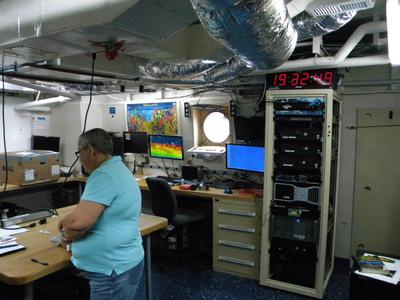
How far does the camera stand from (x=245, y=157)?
3.50 meters

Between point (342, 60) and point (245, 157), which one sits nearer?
point (342, 60)

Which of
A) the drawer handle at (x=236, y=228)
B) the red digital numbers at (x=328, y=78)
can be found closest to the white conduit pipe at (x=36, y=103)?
the drawer handle at (x=236, y=228)

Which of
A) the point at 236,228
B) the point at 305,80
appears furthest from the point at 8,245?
the point at 305,80

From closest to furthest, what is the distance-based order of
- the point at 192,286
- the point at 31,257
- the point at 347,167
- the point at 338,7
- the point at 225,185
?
the point at 338,7
the point at 31,257
the point at 192,286
the point at 347,167
the point at 225,185

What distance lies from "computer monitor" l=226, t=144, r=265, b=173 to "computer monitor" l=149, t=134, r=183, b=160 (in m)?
0.72

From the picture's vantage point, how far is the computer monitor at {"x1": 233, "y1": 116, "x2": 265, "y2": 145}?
135 inches

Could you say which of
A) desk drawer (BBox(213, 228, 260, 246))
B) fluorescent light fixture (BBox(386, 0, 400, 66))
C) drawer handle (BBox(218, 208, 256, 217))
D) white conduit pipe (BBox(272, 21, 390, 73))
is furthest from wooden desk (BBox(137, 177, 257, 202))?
fluorescent light fixture (BBox(386, 0, 400, 66))

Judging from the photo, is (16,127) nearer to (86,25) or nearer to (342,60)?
(86,25)

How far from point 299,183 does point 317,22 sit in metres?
1.46

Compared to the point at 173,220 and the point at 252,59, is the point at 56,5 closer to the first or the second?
the point at 252,59

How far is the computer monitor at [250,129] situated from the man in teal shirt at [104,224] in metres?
1.93

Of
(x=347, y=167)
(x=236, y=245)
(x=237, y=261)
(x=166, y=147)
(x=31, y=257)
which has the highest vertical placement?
(x=166, y=147)

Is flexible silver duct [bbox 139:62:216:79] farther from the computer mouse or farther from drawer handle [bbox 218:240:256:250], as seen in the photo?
drawer handle [bbox 218:240:256:250]

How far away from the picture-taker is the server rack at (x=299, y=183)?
2.79 m
